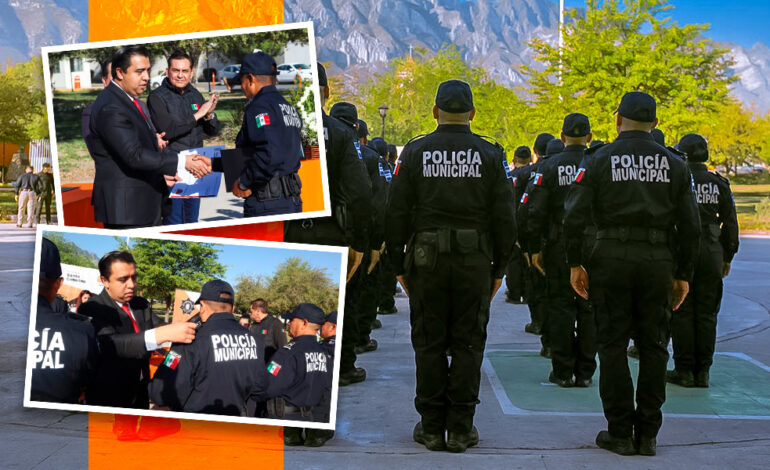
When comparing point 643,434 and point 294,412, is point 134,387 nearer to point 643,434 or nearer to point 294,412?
point 294,412

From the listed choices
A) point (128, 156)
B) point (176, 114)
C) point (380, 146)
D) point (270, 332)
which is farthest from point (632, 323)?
point (380, 146)

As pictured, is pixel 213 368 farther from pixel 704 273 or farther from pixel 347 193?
pixel 704 273

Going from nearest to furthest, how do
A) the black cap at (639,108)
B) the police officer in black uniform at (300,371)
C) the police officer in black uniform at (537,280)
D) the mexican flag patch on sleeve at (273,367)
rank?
the police officer in black uniform at (300,371) → the mexican flag patch on sleeve at (273,367) → the black cap at (639,108) → the police officer in black uniform at (537,280)

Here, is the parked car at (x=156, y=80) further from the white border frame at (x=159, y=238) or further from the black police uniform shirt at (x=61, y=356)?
the black police uniform shirt at (x=61, y=356)

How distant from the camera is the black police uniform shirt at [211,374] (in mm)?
2906

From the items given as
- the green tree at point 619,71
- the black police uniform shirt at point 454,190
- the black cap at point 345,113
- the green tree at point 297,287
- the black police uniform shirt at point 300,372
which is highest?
the green tree at point 619,71

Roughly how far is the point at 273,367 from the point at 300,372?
10 centimetres

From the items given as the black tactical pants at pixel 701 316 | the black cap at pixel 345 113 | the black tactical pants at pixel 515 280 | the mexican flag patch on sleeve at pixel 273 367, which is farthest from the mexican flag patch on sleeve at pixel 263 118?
the black tactical pants at pixel 515 280

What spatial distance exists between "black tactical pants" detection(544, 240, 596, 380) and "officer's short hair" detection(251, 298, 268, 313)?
4706 millimetres

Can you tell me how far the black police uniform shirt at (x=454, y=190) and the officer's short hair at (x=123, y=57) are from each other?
2852 mm

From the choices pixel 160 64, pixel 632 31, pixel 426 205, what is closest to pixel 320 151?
pixel 160 64

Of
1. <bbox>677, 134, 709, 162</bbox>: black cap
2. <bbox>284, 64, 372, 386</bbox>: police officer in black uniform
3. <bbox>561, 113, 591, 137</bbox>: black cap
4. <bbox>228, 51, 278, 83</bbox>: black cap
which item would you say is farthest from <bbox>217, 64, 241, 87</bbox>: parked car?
<bbox>677, 134, 709, 162</bbox>: black cap

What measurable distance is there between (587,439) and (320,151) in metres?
3.46

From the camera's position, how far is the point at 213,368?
3.00m
